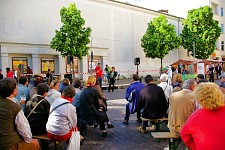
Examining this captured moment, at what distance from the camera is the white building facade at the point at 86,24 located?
22.2 metres

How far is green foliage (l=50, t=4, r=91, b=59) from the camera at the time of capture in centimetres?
2198

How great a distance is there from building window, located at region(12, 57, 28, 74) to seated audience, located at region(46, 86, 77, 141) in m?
18.2

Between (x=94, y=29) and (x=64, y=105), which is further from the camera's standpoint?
(x=94, y=29)

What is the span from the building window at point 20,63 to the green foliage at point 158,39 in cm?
1407

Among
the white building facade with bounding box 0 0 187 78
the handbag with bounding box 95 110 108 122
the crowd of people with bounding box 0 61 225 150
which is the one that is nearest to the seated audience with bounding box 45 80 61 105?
the crowd of people with bounding box 0 61 225 150

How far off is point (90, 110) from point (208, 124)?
4.10m

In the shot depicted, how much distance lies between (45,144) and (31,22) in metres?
19.5

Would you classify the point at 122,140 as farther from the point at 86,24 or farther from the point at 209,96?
the point at 86,24

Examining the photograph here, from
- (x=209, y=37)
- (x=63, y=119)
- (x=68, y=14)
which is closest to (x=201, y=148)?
(x=63, y=119)

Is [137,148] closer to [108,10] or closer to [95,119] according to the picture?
[95,119]

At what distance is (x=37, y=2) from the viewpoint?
937 inches

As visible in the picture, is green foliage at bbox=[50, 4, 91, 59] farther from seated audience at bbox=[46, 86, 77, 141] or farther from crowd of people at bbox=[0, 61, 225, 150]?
seated audience at bbox=[46, 86, 77, 141]

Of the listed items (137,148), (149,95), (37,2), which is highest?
(37,2)

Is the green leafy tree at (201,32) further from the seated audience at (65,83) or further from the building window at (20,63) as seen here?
the seated audience at (65,83)
